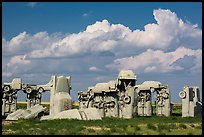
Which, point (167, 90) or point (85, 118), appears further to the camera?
point (167, 90)

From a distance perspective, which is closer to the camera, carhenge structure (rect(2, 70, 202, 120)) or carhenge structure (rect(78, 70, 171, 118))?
carhenge structure (rect(2, 70, 202, 120))

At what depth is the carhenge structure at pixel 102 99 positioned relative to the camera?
34.4 metres

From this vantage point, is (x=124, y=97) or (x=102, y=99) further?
(x=102, y=99)

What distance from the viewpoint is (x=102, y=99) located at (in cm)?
3941

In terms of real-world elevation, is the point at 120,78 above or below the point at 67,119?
above

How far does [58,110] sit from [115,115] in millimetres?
5977

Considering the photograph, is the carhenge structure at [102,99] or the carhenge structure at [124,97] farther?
the carhenge structure at [124,97]

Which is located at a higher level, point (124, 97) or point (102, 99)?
point (124, 97)

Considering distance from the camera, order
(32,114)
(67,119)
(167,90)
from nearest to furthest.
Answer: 1. (67,119)
2. (32,114)
3. (167,90)

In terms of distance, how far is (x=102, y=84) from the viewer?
130 feet

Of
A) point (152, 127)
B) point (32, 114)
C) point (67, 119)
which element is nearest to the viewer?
point (152, 127)

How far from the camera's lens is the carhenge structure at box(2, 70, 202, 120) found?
34.4 metres

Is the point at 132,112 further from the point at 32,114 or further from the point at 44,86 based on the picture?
the point at 44,86

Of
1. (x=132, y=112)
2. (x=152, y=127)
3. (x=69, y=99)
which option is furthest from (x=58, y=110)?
(x=152, y=127)
